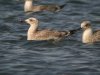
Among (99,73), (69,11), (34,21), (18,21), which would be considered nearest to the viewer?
(99,73)

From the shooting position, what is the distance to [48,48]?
22047 millimetres

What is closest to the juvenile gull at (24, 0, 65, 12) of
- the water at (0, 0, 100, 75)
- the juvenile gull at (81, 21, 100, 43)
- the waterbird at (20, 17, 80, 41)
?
the water at (0, 0, 100, 75)

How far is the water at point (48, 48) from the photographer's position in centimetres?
1955

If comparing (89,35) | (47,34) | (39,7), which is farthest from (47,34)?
(39,7)

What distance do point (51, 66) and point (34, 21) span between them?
4.25 m

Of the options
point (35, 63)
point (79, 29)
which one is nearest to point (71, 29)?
point (79, 29)

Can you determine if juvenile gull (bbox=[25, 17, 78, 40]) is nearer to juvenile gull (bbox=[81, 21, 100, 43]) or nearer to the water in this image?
the water

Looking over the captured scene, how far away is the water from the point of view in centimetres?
1955

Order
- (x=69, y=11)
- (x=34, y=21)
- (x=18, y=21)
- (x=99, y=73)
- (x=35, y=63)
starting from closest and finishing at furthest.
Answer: (x=99, y=73)
(x=35, y=63)
(x=34, y=21)
(x=18, y=21)
(x=69, y=11)

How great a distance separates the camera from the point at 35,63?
798 inches

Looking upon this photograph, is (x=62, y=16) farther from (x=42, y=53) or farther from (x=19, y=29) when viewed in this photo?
(x=42, y=53)

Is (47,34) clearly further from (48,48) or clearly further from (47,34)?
(48,48)

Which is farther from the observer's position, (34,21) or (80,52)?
(34,21)

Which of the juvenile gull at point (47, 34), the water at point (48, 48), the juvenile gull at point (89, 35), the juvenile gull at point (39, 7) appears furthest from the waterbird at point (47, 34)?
the juvenile gull at point (39, 7)
